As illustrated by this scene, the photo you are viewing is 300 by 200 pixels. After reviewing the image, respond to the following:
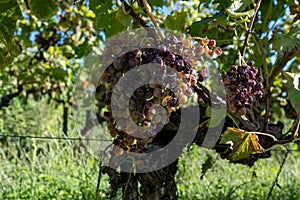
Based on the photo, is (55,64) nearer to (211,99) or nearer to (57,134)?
(57,134)

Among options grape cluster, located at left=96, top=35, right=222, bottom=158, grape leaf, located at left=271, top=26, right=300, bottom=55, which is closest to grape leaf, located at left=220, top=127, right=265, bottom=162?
A: grape cluster, located at left=96, top=35, right=222, bottom=158

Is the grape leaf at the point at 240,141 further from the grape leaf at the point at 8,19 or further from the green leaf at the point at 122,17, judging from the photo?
the grape leaf at the point at 8,19

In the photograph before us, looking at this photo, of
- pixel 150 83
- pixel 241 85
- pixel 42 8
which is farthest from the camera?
pixel 241 85

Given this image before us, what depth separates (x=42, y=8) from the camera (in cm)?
96

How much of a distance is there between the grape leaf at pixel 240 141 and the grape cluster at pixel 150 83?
258 millimetres

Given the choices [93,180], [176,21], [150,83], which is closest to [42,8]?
[150,83]

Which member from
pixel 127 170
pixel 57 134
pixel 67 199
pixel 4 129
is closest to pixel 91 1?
pixel 127 170

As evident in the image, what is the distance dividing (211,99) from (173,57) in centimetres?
37

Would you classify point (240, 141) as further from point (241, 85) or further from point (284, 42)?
point (284, 42)

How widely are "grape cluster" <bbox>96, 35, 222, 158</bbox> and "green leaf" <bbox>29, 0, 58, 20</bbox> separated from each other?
0.26 m

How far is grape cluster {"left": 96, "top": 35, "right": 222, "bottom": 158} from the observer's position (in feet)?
3.76

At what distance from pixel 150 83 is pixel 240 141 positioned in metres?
0.42

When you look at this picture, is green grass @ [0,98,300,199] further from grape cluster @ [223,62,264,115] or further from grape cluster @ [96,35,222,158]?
grape cluster @ [96,35,222,158]

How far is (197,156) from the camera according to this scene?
4.03 m
